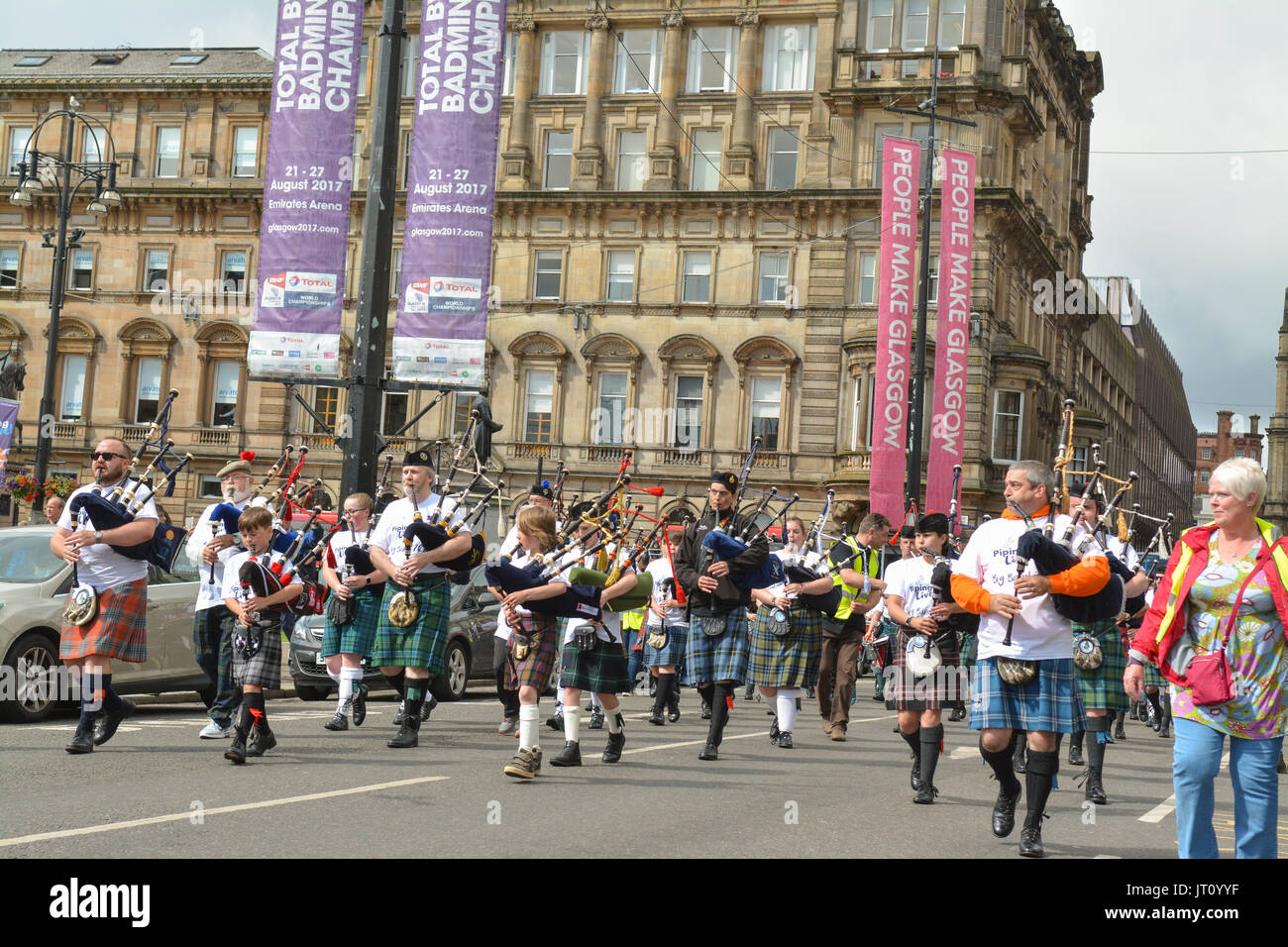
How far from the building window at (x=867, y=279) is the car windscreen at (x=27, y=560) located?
112ft

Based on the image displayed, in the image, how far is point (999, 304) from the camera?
1826 inches

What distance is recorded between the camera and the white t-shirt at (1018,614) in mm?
8227

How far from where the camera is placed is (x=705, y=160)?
1884 inches

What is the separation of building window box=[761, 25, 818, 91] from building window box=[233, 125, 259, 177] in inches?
688

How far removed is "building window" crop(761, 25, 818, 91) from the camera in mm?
47375

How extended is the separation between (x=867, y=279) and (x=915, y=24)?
796 cm

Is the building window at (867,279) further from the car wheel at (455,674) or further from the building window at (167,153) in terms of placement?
the car wheel at (455,674)

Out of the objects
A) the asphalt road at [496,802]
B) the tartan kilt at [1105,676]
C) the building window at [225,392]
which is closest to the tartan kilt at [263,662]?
the asphalt road at [496,802]

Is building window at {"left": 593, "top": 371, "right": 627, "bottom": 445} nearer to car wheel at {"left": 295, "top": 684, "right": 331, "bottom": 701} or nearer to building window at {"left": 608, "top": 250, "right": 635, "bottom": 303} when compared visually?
building window at {"left": 608, "top": 250, "right": 635, "bottom": 303}

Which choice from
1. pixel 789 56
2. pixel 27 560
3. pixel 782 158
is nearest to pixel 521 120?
pixel 782 158

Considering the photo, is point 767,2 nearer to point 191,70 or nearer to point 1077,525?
point 191,70

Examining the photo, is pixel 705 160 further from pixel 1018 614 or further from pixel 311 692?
pixel 1018 614

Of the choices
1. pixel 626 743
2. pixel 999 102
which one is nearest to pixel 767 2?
pixel 999 102

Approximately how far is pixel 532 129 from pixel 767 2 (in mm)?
8396
